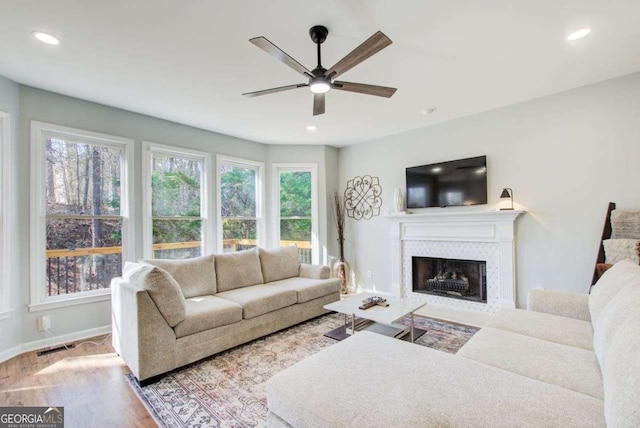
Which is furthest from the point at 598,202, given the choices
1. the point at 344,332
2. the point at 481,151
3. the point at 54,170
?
the point at 54,170

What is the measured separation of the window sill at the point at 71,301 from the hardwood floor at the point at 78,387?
43cm

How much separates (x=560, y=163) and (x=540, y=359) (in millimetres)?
2726

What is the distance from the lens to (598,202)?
3143 mm

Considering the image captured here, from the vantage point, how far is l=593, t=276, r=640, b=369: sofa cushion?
1.28m

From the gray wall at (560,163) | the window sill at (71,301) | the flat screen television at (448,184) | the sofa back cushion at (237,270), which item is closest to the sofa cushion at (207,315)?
the sofa back cushion at (237,270)

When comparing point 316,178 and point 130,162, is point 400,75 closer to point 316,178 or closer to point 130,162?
point 316,178

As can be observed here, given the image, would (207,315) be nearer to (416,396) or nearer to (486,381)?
(416,396)

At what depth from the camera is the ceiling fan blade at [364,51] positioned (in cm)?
167

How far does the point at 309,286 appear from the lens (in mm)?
3713

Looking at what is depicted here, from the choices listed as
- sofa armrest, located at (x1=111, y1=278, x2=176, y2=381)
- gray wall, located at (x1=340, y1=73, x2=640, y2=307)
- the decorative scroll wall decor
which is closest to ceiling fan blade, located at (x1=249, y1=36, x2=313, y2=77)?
sofa armrest, located at (x1=111, y1=278, x2=176, y2=381)

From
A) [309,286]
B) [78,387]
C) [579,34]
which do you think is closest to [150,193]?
[78,387]

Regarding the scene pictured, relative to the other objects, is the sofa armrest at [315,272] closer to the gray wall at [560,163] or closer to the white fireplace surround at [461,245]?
the white fireplace surround at [461,245]

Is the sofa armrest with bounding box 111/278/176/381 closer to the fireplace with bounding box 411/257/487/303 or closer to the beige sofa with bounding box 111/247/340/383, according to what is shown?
the beige sofa with bounding box 111/247/340/383

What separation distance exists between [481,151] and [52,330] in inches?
215
